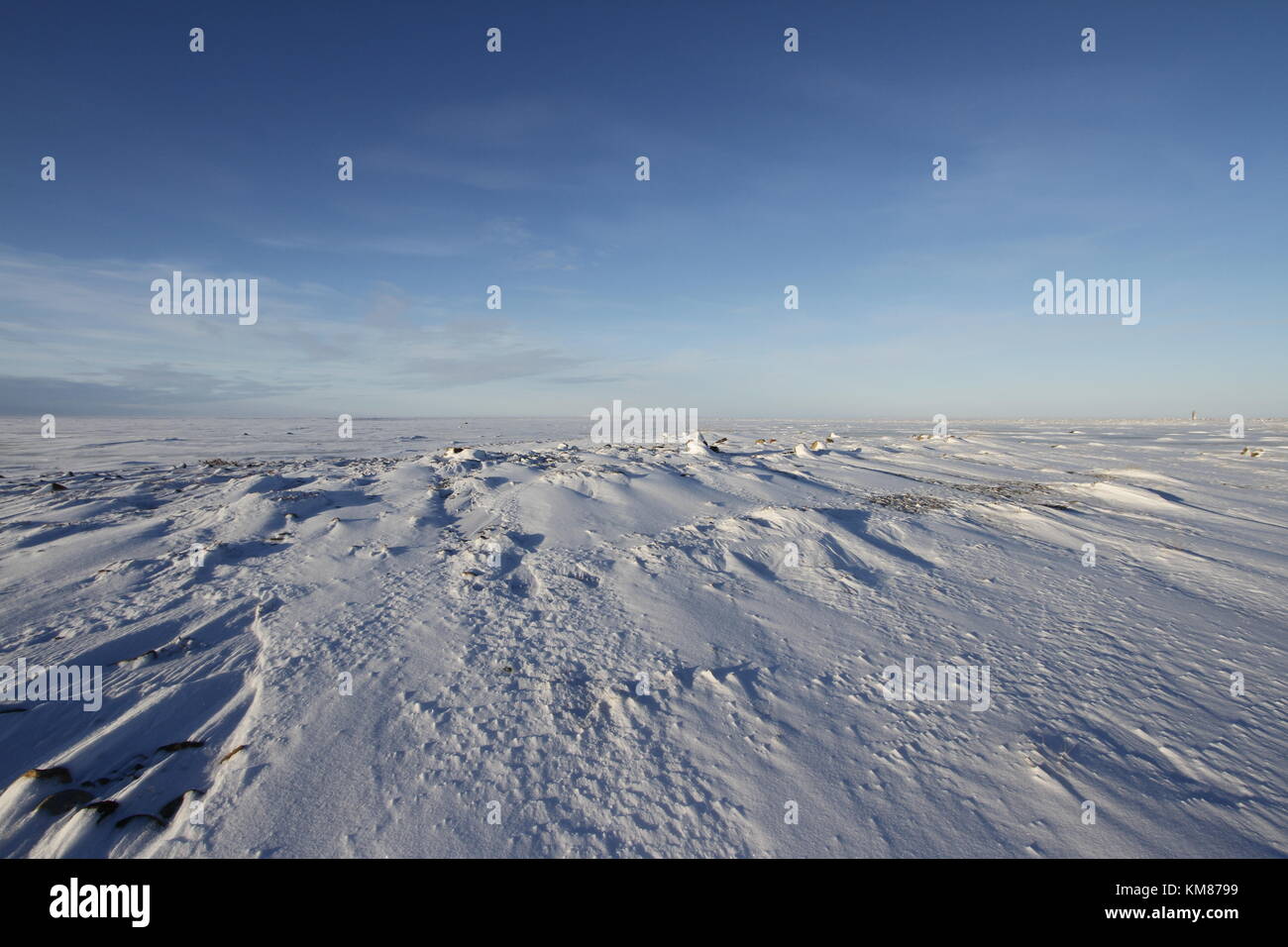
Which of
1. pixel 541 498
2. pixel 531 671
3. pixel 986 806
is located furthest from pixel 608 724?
pixel 541 498

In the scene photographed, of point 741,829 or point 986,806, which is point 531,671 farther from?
point 986,806

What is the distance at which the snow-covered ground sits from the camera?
2.53 m

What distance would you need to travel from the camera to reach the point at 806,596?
5.05 metres

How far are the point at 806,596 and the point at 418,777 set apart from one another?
3704mm

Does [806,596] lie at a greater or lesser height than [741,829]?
greater

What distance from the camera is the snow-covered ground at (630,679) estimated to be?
253 centimetres

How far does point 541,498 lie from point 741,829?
5.69 meters

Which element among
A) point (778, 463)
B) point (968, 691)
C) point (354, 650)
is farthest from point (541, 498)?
point (778, 463)

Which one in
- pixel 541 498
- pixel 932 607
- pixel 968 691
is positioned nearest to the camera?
pixel 968 691

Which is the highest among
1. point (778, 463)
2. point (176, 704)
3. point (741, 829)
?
point (778, 463)

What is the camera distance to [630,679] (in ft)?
12.1

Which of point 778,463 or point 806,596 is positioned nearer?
point 806,596

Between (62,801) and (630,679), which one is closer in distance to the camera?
(62,801)

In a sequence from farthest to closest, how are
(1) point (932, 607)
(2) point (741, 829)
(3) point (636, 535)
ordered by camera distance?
(3) point (636, 535), (1) point (932, 607), (2) point (741, 829)
